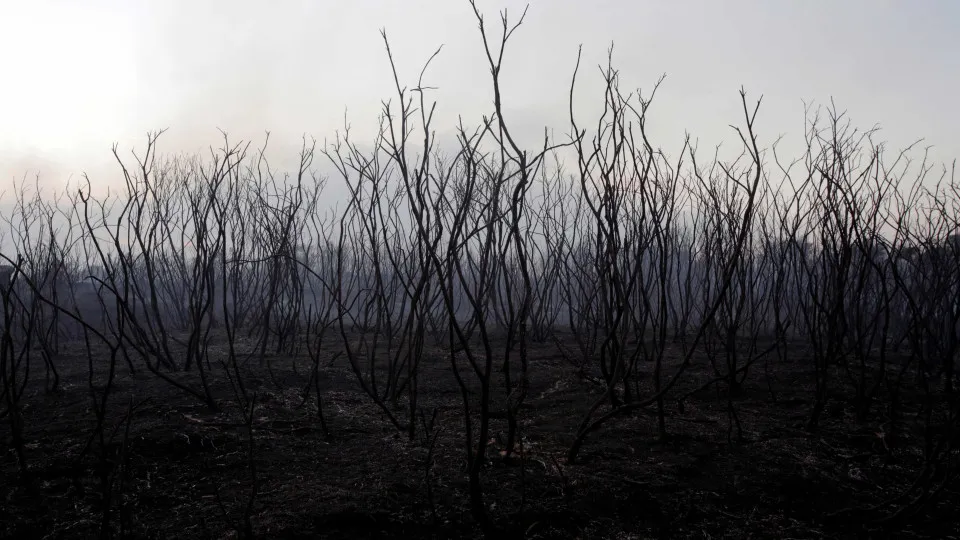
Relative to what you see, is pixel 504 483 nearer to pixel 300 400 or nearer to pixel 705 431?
pixel 705 431

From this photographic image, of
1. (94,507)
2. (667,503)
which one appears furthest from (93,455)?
(667,503)

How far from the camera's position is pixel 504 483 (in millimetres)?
1674

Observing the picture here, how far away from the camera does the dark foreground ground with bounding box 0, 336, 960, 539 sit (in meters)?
1.47

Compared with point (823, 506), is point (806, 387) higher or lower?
higher

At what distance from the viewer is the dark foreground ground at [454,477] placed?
147 cm

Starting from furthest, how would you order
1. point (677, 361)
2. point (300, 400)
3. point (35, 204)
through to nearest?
point (35, 204) < point (677, 361) < point (300, 400)

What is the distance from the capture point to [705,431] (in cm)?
217

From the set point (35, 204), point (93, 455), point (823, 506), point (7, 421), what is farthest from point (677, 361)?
point (35, 204)

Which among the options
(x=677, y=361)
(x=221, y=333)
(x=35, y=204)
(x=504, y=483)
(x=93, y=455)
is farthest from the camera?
(x=221, y=333)

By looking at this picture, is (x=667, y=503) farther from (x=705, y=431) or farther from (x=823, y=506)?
(x=705, y=431)

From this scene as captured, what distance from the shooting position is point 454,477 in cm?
172

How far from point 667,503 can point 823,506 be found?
1.47 feet

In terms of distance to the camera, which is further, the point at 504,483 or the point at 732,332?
the point at 732,332

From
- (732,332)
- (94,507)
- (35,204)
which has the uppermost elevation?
(35,204)
